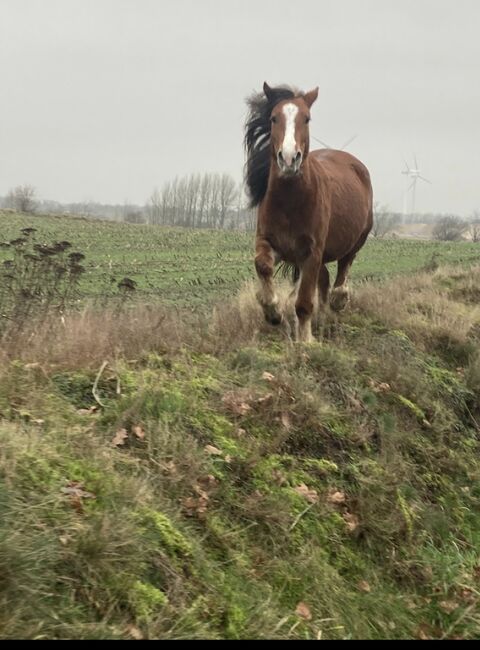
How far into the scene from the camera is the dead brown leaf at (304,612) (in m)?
3.14

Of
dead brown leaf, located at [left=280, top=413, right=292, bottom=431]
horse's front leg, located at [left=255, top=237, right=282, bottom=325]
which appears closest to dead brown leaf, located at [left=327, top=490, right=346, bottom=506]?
dead brown leaf, located at [left=280, top=413, right=292, bottom=431]

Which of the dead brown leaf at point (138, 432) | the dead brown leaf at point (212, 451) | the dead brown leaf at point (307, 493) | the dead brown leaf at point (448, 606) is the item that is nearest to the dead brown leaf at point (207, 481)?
the dead brown leaf at point (212, 451)

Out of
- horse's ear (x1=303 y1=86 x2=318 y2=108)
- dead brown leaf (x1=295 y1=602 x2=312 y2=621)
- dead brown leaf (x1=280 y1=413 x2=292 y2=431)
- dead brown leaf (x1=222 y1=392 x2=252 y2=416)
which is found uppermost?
horse's ear (x1=303 y1=86 x2=318 y2=108)

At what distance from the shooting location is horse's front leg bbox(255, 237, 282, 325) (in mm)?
6445

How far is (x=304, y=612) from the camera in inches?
125

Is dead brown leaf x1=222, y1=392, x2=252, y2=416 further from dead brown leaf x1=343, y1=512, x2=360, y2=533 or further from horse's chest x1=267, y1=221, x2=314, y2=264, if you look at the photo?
horse's chest x1=267, y1=221, x2=314, y2=264

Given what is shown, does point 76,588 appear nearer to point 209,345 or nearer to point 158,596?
point 158,596

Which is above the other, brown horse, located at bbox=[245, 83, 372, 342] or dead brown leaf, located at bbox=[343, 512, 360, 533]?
brown horse, located at bbox=[245, 83, 372, 342]

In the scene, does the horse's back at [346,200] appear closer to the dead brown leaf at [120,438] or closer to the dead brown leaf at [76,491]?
the dead brown leaf at [120,438]

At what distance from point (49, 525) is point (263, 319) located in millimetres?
4546

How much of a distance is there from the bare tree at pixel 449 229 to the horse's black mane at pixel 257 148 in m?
84.3

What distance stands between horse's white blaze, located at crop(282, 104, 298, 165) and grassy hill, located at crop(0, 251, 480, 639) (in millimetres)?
1863

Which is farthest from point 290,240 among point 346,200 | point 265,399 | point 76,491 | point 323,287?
point 76,491
